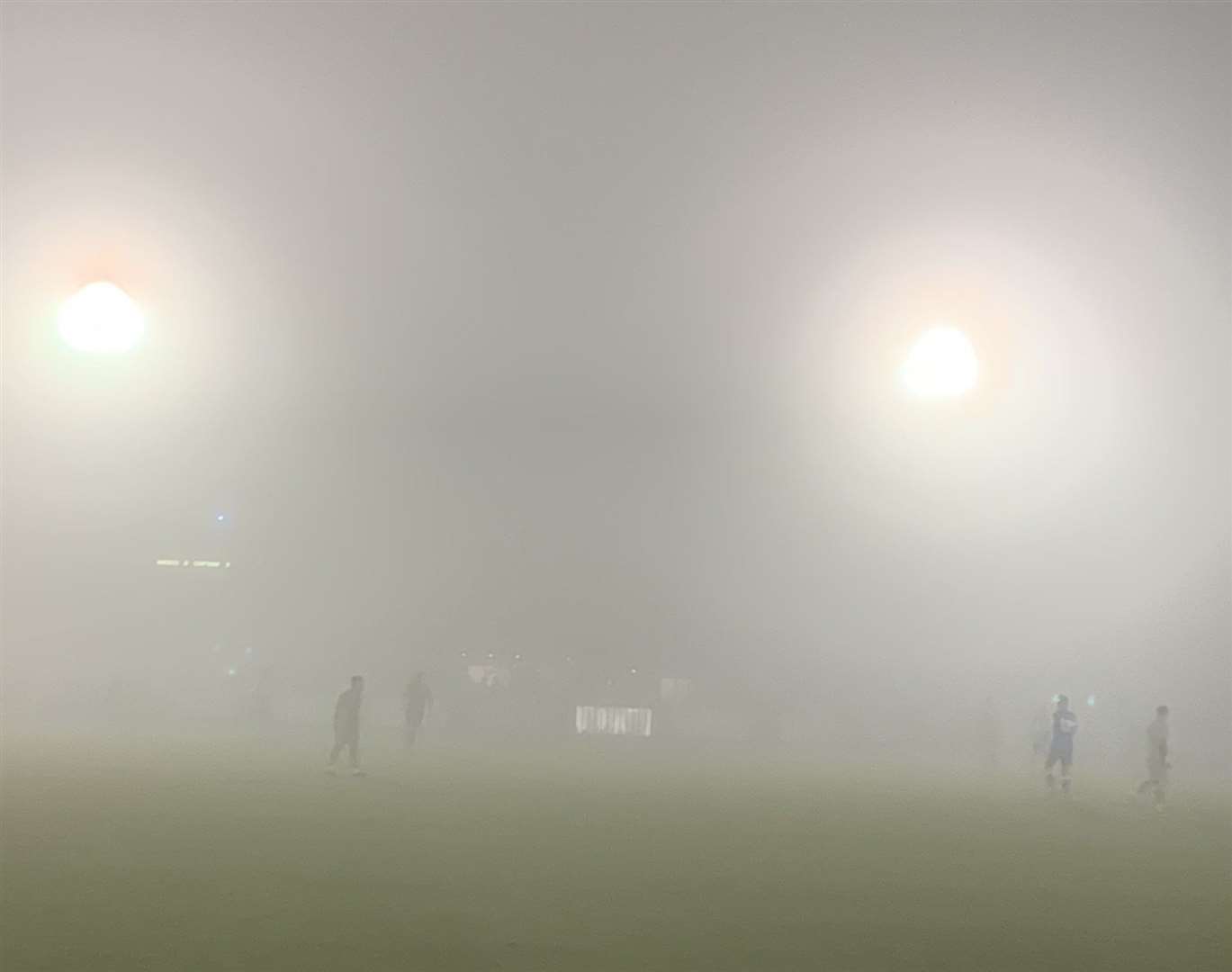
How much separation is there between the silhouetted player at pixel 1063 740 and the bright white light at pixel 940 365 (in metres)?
1.05

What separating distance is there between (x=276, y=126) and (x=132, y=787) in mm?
2137

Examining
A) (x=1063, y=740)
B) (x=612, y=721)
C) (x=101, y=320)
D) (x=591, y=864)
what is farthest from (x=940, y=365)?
(x=101, y=320)

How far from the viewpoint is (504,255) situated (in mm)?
3311

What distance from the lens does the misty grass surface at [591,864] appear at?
2.70 meters

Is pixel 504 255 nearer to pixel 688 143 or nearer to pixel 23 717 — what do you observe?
pixel 688 143

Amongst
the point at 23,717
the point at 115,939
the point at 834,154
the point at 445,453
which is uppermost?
the point at 834,154

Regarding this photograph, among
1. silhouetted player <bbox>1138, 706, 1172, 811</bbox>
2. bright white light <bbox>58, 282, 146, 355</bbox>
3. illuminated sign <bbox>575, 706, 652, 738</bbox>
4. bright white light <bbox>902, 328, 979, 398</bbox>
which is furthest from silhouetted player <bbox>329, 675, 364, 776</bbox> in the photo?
silhouetted player <bbox>1138, 706, 1172, 811</bbox>

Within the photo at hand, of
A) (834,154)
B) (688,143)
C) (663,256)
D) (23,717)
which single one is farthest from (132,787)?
(834,154)

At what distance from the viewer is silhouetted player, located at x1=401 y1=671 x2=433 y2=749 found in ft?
10.1

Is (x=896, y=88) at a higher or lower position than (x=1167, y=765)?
higher

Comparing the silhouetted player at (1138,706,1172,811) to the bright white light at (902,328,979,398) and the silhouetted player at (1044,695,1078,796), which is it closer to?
the silhouetted player at (1044,695,1078,796)

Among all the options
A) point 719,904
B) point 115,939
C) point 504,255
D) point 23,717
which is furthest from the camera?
point 504,255

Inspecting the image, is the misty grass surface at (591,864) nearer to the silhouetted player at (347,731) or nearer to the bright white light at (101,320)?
the silhouetted player at (347,731)

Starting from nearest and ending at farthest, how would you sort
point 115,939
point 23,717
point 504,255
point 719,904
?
point 115,939 → point 719,904 → point 23,717 → point 504,255
